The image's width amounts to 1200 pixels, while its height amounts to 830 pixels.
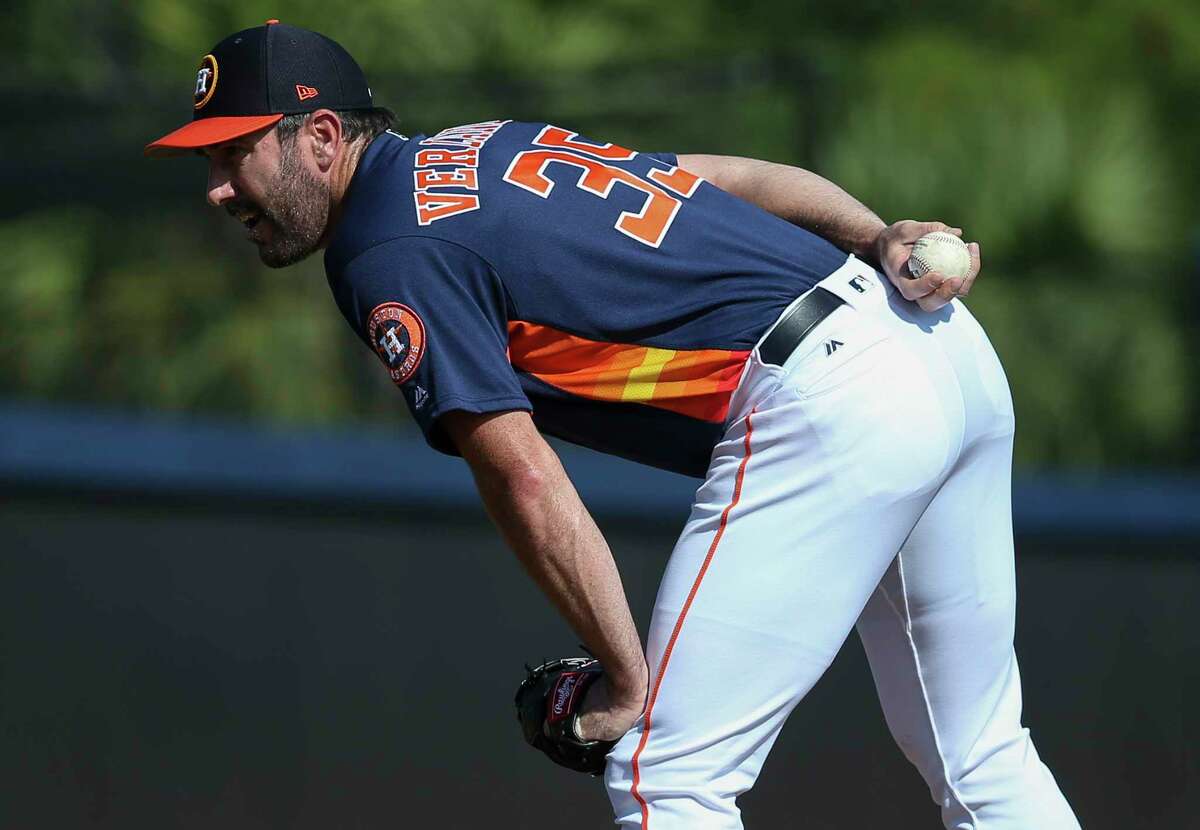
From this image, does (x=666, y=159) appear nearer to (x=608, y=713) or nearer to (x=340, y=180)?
(x=340, y=180)

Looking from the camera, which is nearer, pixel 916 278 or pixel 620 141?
pixel 916 278

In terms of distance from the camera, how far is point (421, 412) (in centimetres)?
215

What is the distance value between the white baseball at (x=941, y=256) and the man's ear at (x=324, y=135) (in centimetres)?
91

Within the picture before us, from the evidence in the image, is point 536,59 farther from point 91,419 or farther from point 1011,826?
point 1011,826

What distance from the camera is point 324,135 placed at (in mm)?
2395

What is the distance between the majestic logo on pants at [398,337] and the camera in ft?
7.06

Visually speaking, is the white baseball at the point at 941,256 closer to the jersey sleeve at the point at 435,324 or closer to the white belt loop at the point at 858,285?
the white belt loop at the point at 858,285

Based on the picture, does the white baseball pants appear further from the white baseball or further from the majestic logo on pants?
the majestic logo on pants

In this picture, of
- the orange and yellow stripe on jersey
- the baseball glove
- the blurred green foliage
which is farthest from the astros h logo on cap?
the blurred green foliage

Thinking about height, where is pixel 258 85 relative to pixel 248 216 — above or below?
above

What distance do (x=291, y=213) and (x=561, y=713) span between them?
0.88m

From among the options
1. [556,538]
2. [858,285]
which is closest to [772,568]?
[556,538]

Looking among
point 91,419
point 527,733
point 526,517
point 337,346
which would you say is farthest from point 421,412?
point 337,346

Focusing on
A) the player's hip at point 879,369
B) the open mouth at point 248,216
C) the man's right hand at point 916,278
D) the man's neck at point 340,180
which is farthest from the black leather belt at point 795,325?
the open mouth at point 248,216
